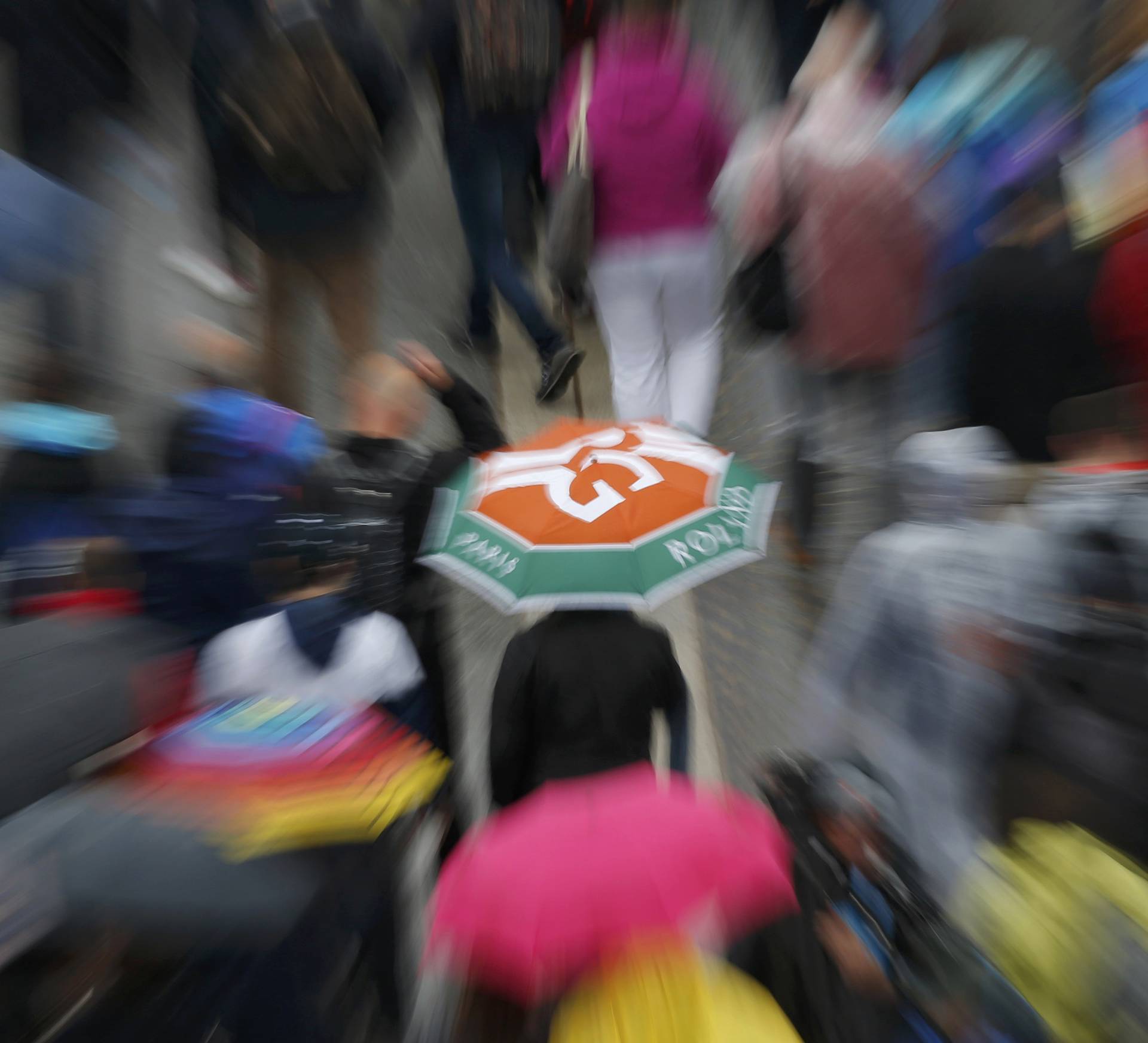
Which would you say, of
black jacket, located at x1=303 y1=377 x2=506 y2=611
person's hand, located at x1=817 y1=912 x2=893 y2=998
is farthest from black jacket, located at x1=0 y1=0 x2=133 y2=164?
person's hand, located at x1=817 y1=912 x2=893 y2=998

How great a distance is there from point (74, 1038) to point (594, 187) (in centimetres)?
233

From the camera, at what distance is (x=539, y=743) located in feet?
4.86

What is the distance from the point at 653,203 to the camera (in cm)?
222

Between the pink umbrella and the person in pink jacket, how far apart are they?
78.4 inches

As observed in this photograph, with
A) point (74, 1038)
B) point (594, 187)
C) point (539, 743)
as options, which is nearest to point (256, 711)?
point (74, 1038)

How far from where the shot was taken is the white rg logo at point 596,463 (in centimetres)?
132

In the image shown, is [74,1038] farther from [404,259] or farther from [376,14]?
[376,14]

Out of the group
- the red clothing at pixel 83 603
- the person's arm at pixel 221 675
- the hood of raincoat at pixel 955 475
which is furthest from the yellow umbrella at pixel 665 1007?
the red clothing at pixel 83 603

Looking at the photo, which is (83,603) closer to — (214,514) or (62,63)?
(214,514)

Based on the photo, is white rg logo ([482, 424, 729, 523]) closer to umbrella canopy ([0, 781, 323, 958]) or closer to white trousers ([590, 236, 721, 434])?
umbrella canopy ([0, 781, 323, 958])

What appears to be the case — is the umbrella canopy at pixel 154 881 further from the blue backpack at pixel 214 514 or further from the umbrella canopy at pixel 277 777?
the blue backpack at pixel 214 514

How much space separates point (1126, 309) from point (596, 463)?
0.96 metres

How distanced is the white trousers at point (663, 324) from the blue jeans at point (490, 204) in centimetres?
40

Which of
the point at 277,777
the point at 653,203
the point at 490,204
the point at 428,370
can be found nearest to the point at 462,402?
the point at 428,370
